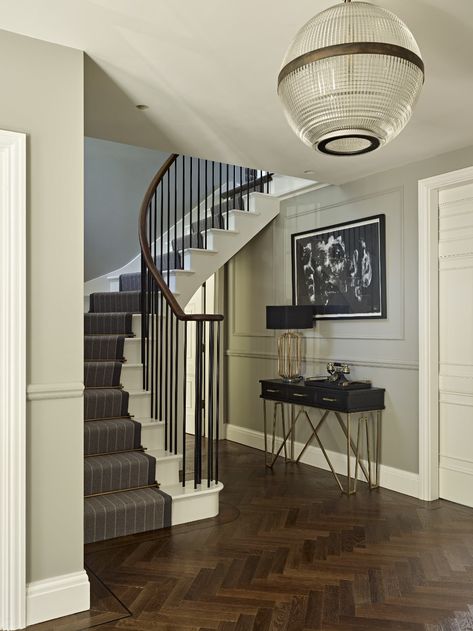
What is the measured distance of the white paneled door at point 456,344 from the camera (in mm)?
4238

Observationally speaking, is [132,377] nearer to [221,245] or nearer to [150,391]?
[150,391]

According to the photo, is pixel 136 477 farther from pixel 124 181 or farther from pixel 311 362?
pixel 124 181

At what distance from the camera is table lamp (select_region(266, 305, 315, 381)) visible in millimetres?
5133

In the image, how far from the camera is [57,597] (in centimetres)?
262

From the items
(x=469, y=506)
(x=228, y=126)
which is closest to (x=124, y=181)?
(x=228, y=126)

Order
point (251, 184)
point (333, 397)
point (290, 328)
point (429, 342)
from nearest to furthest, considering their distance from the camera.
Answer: point (429, 342), point (333, 397), point (290, 328), point (251, 184)

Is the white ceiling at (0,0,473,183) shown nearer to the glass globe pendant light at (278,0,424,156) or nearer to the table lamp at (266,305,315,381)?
the glass globe pendant light at (278,0,424,156)

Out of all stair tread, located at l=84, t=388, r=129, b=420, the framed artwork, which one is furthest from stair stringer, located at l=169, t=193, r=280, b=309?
stair tread, located at l=84, t=388, r=129, b=420

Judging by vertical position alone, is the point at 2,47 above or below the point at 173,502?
above

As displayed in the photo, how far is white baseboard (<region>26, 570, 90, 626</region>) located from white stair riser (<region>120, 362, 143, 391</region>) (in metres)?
1.92

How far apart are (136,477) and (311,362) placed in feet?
7.56

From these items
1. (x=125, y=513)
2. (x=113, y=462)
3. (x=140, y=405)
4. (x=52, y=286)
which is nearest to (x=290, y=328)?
(x=140, y=405)

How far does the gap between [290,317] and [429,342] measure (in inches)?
48.7

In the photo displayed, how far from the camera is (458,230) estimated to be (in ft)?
14.1
